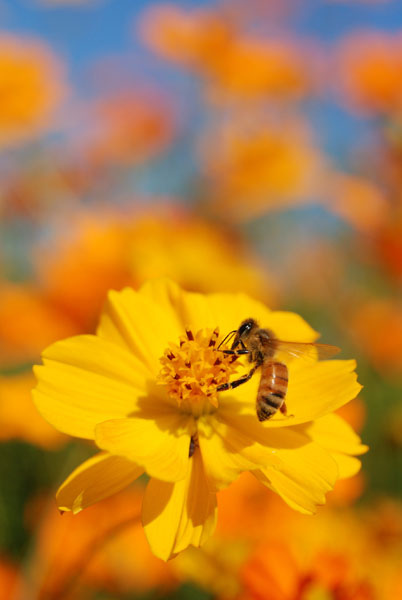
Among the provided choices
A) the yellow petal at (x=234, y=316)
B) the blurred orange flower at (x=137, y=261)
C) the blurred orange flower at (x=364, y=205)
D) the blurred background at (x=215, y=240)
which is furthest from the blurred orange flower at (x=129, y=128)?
the yellow petal at (x=234, y=316)

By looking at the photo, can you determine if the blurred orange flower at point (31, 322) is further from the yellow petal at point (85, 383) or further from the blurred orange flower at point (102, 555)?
the yellow petal at point (85, 383)

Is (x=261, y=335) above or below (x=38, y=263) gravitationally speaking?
above

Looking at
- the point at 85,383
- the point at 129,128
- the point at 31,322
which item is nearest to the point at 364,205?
the point at 31,322

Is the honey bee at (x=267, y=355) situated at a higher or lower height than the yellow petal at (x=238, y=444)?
higher

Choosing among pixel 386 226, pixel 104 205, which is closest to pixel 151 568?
pixel 386 226

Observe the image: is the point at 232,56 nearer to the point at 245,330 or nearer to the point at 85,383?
A: the point at 245,330

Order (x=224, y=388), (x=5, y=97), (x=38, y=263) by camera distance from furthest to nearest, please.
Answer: (x=5, y=97) < (x=38, y=263) < (x=224, y=388)

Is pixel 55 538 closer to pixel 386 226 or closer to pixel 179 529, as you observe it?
pixel 179 529
